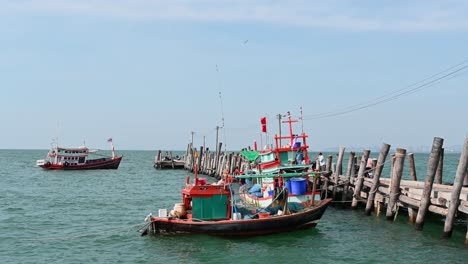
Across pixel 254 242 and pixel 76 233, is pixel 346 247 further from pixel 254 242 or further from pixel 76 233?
pixel 76 233

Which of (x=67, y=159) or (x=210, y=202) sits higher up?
(x=67, y=159)

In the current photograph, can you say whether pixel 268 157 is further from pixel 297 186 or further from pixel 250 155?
pixel 297 186

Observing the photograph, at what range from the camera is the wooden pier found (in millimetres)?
18062

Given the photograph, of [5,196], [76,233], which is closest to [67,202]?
[5,196]

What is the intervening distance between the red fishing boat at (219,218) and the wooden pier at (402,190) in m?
1.77

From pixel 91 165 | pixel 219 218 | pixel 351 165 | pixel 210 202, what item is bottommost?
pixel 219 218

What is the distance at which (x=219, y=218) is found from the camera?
20.8m

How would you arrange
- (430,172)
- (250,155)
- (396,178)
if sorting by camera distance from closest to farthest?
1. (430,172)
2. (396,178)
3. (250,155)

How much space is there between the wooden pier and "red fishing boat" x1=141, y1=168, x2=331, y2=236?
69.6 inches

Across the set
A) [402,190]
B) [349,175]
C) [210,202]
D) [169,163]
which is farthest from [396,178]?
[169,163]

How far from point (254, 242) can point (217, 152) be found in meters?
37.0

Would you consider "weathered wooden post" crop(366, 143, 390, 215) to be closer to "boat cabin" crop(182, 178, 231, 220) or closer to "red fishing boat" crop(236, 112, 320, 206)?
"red fishing boat" crop(236, 112, 320, 206)

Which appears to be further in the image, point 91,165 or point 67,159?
point 91,165

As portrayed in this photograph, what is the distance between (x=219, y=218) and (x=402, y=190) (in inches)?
→ 320
